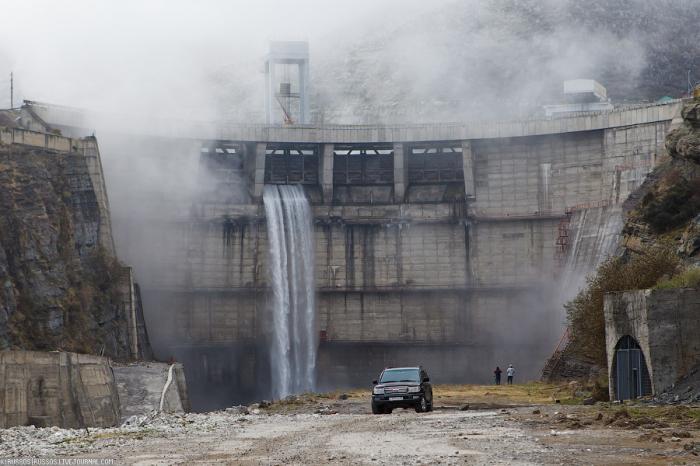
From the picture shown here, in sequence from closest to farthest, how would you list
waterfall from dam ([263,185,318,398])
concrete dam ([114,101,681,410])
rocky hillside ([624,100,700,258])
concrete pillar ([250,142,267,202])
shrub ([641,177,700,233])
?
rocky hillside ([624,100,700,258]) < shrub ([641,177,700,233]) < concrete dam ([114,101,681,410]) < waterfall from dam ([263,185,318,398]) < concrete pillar ([250,142,267,202])

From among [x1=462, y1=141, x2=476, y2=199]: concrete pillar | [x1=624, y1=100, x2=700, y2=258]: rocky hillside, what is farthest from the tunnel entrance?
[x1=462, y1=141, x2=476, y2=199]: concrete pillar

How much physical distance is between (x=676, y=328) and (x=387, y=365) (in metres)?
49.3

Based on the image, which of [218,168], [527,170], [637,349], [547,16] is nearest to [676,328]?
[637,349]

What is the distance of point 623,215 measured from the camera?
3221 inches

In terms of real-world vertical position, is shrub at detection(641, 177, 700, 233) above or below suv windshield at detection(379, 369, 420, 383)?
above

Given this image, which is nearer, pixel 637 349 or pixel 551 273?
pixel 637 349

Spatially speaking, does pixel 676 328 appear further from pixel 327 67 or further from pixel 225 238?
pixel 327 67

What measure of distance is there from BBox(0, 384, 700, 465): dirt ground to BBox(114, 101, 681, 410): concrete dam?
45795mm

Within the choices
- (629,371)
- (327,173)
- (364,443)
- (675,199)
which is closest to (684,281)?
(629,371)

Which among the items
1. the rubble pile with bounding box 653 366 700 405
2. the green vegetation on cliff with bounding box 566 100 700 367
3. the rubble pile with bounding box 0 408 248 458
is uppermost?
the green vegetation on cliff with bounding box 566 100 700 367

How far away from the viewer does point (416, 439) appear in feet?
103

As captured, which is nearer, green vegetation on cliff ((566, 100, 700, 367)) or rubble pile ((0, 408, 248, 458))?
rubble pile ((0, 408, 248, 458))

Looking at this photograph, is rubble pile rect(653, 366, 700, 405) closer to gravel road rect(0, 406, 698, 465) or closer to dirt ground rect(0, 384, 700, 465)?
dirt ground rect(0, 384, 700, 465)

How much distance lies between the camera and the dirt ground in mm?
26219
